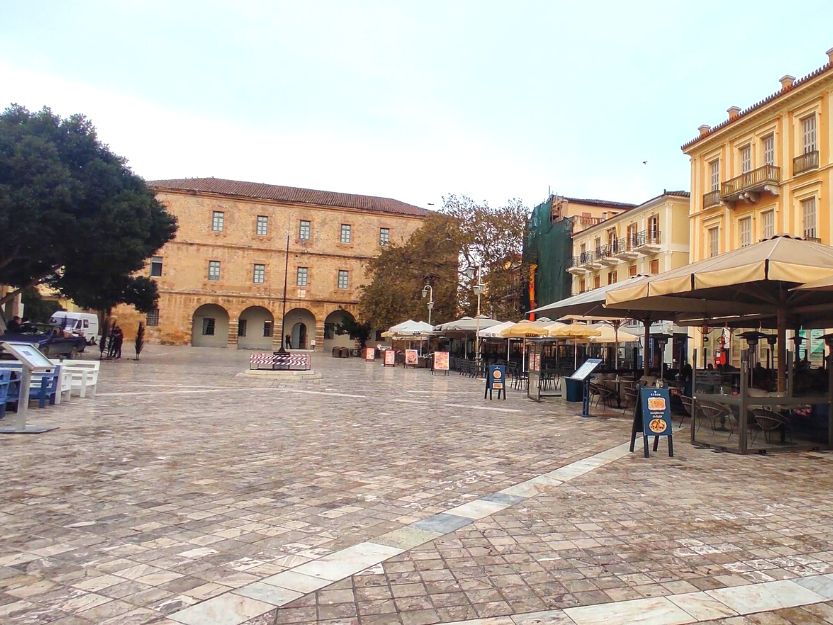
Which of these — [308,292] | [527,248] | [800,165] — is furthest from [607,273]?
[308,292]

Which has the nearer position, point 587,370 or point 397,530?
point 397,530

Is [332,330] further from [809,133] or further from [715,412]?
[715,412]

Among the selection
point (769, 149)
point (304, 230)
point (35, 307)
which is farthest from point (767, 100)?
point (35, 307)

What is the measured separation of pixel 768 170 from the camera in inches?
989

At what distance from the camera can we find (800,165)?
23984 millimetres

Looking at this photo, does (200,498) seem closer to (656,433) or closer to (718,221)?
(656,433)

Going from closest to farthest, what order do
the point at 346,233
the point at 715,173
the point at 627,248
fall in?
1. the point at 715,173
2. the point at 627,248
3. the point at 346,233

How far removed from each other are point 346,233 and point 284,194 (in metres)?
6.95

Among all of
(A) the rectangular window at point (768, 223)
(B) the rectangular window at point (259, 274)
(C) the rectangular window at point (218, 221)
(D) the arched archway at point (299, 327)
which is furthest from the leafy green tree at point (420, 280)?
(C) the rectangular window at point (218, 221)

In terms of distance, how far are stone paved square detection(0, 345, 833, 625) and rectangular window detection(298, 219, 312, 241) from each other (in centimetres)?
4515

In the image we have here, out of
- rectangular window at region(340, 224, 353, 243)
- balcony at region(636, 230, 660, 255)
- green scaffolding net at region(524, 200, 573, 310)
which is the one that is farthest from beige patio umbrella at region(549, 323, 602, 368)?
rectangular window at region(340, 224, 353, 243)

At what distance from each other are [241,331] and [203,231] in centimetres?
942

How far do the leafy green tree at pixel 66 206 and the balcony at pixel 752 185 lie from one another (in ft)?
85.2

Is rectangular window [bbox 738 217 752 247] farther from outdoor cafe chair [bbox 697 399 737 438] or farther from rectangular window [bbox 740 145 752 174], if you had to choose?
outdoor cafe chair [bbox 697 399 737 438]
